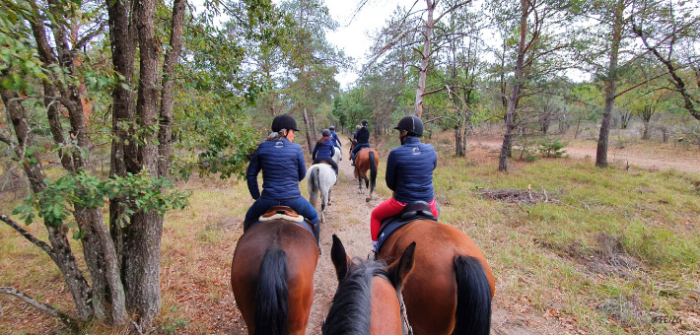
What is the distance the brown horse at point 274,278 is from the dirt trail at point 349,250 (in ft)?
1.51

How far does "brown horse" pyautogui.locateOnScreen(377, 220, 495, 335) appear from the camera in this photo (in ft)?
5.97

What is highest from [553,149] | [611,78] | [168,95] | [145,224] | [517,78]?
[517,78]

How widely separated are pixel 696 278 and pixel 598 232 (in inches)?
56.3

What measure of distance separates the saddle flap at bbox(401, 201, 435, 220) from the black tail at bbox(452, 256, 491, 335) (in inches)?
39.5

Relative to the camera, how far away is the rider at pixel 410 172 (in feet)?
10.2

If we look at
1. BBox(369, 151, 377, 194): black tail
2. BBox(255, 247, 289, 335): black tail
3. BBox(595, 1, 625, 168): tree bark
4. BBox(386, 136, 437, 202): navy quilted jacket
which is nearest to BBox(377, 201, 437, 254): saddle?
BBox(386, 136, 437, 202): navy quilted jacket

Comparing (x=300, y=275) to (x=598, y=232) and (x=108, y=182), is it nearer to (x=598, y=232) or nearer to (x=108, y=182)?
(x=108, y=182)

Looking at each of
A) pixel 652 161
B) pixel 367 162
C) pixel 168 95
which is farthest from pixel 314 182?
pixel 652 161

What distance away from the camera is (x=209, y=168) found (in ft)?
11.4

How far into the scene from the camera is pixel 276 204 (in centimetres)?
313

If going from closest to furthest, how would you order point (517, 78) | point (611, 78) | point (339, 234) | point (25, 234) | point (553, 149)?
point (25, 234), point (339, 234), point (611, 78), point (517, 78), point (553, 149)

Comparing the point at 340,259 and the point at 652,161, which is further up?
the point at 340,259

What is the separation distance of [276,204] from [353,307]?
7.23ft

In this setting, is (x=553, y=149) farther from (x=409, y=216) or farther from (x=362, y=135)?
(x=409, y=216)
